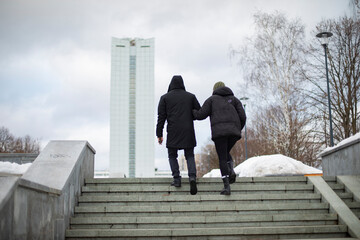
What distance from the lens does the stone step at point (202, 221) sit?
633 cm

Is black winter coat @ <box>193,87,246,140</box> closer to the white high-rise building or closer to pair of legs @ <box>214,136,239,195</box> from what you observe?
pair of legs @ <box>214,136,239,195</box>

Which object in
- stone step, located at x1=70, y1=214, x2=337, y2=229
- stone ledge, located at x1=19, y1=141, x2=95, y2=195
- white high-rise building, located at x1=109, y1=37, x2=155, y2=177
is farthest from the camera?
white high-rise building, located at x1=109, y1=37, x2=155, y2=177

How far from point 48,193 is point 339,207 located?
4538mm

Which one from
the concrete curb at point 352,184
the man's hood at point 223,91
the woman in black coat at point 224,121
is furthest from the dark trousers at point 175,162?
the concrete curb at point 352,184

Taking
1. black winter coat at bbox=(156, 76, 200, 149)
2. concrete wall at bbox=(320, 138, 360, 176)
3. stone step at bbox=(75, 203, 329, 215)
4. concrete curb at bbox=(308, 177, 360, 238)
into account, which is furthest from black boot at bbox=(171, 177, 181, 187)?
concrete wall at bbox=(320, 138, 360, 176)

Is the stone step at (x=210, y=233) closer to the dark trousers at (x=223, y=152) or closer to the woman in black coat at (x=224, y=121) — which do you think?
the woman in black coat at (x=224, y=121)

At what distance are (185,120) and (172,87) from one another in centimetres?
77

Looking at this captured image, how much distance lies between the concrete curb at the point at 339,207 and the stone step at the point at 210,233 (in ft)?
1.02

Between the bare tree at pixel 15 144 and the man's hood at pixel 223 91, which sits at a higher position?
the bare tree at pixel 15 144

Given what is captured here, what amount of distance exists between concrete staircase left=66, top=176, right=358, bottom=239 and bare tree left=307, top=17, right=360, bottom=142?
61.1 ft

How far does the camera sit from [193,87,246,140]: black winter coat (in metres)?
7.14

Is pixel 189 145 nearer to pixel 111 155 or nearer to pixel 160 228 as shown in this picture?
pixel 160 228

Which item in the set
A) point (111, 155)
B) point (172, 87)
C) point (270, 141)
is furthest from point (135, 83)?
point (172, 87)

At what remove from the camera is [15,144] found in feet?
181
